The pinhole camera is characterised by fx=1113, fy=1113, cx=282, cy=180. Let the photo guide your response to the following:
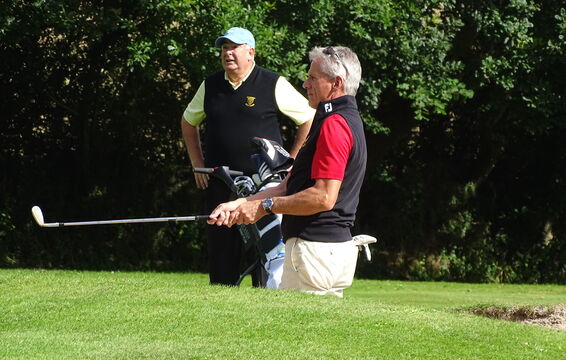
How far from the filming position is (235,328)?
6.32 m

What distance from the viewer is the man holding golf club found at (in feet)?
19.6

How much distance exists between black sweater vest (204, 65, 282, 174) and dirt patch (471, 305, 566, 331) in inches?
138

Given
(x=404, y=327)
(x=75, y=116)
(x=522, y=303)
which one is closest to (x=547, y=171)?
(x=522, y=303)

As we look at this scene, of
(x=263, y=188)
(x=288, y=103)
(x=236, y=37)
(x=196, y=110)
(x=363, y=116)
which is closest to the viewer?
(x=263, y=188)

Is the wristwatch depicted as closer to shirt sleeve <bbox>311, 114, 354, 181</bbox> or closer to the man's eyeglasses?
shirt sleeve <bbox>311, 114, 354, 181</bbox>

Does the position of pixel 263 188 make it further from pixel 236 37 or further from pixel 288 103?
pixel 236 37

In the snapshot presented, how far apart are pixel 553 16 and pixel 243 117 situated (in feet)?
27.0

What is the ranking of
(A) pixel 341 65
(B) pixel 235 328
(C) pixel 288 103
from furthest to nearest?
(C) pixel 288 103 → (B) pixel 235 328 → (A) pixel 341 65

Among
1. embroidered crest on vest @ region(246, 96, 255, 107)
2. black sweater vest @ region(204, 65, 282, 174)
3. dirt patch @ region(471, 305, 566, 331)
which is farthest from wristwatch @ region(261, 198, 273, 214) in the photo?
dirt patch @ region(471, 305, 566, 331)

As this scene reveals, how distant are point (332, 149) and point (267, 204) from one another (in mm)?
504

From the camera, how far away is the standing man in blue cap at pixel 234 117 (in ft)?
27.7

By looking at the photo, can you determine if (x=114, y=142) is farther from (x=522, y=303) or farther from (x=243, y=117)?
(x=243, y=117)

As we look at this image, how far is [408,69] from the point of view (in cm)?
1456

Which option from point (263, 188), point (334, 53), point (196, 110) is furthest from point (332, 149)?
point (196, 110)
